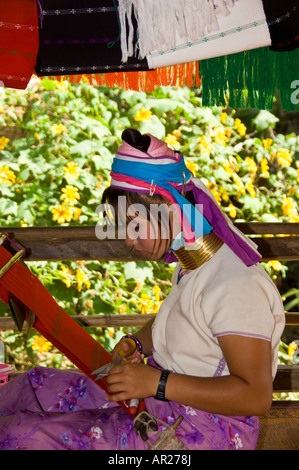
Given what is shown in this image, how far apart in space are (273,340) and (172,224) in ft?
1.23

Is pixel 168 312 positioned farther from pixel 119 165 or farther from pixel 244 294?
pixel 119 165

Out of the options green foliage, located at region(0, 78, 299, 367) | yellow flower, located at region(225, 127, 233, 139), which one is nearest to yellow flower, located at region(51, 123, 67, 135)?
green foliage, located at region(0, 78, 299, 367)

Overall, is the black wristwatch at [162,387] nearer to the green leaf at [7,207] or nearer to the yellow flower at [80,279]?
the yellow flower at [80,279]

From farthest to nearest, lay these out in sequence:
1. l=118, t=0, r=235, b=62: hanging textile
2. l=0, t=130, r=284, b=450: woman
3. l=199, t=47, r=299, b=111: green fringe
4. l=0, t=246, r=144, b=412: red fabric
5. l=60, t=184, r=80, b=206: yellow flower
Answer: l=60, t=184, r=80, b=206: yellow flower
l=199, t=47, r=299, b=111: green fringe
l=118, t=0, r=235, b=62: hanging textile
l=0, t=246, r=144, b=412: red fabric
l=0, t=130, r=284, b=450: woman

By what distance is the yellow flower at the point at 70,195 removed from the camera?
3.50 metres

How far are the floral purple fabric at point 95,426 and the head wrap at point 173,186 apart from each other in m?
0.41

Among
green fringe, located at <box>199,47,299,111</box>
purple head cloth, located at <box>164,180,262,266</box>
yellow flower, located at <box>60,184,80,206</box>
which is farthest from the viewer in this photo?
A: yellow flower, located at <box>60,184,80,206</box>

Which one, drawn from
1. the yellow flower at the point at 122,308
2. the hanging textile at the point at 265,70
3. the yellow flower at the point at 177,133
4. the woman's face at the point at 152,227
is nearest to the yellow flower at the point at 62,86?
the yellow flower at the point at 177,133

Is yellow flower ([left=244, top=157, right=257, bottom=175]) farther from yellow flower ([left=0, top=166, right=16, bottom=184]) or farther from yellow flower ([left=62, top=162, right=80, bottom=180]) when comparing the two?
yellow flower ([left=0, top=166, right=16, bottom=184])

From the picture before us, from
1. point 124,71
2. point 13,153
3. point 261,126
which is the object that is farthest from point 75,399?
point 261,126

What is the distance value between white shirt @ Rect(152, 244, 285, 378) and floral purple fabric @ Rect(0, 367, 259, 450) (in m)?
0.11

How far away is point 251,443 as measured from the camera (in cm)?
144

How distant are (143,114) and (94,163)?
1.42ft

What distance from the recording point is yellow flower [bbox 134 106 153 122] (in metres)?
3.60
